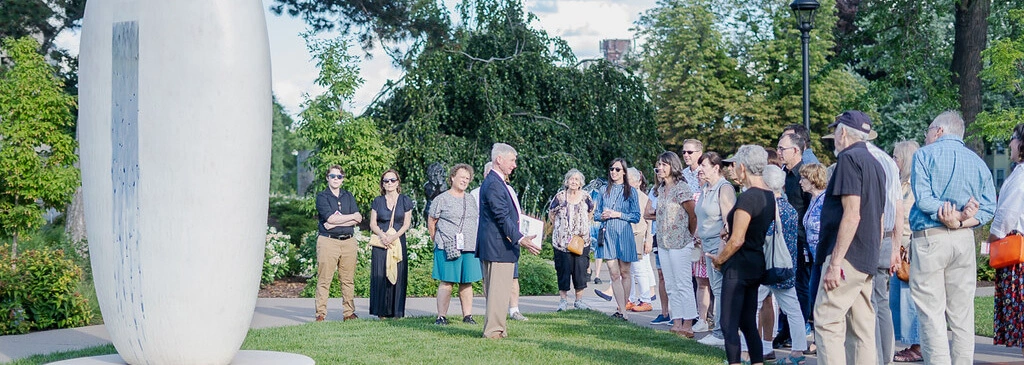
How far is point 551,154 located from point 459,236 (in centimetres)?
1005

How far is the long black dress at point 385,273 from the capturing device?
36.1 feet

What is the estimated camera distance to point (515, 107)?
20.8 meters

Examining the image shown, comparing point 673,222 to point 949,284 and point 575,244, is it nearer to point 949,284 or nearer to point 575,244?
point 575,244

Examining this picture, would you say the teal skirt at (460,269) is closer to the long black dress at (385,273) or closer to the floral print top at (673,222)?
the long black dress at (385,273)

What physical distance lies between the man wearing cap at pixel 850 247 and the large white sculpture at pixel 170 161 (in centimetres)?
364

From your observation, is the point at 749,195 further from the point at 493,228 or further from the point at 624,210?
the point at 624,210

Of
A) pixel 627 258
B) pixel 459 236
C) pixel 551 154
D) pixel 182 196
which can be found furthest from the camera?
pixel 551 154

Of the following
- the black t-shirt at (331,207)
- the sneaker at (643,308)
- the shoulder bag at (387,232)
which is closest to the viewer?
the black t-shirt at (331,207)

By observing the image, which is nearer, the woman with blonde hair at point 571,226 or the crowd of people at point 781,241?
the crowd of people at point 781,241

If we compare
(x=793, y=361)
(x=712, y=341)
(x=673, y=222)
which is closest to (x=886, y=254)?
(x=793, y=361)

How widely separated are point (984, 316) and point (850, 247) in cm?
559

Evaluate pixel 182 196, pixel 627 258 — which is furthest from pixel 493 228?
pixel 182 196

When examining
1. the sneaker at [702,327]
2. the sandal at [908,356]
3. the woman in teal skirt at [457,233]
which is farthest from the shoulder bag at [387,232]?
the sandal at [908,356]

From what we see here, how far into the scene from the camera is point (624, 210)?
11156 mm
